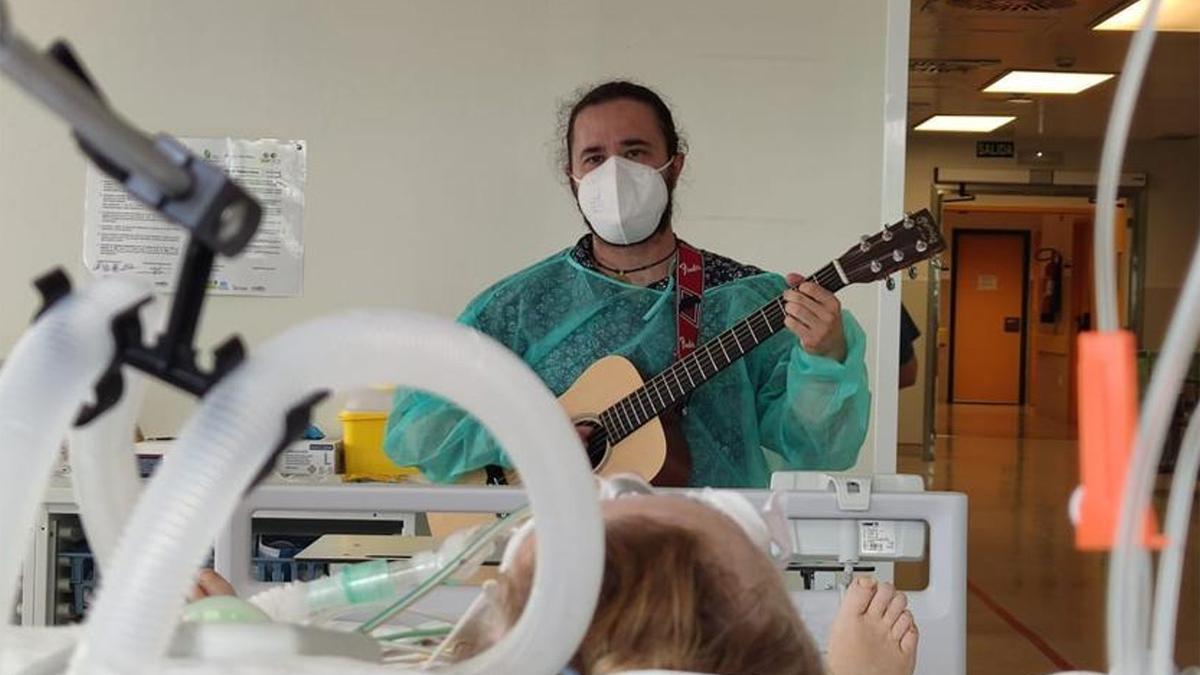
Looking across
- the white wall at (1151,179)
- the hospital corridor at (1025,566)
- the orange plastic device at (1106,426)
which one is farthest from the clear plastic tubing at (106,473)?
the white wall at (1151,179)

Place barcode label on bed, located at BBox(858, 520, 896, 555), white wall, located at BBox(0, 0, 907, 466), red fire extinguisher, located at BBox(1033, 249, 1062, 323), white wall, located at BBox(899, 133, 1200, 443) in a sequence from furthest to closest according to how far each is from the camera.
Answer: red fire extinguisher, located at BBox(1033, 249, 1062, 323) → white wall, located at BBox(899, 133, 1200, 443) → white wall, located at BBox(0, 0, 907, 466) → barcode label on bed, located at BBox(858, 520, 896, 555)

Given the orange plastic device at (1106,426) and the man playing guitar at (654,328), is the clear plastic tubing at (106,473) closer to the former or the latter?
the orange plastic device at (1106,426)

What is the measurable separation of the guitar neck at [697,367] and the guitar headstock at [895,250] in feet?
0.12

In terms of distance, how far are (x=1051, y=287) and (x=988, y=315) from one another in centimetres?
142

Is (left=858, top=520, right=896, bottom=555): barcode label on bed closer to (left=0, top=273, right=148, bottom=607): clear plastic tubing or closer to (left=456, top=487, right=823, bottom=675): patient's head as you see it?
(left=456, top=487, right=823, bottom=675): patient's head

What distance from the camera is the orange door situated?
1359cm

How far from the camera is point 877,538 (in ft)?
4.41

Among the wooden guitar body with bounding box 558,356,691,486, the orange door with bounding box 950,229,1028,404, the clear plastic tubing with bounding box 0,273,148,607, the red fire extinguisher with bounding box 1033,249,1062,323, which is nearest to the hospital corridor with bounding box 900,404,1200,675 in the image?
the wooden guitar body with bounding box 558,356,691,486

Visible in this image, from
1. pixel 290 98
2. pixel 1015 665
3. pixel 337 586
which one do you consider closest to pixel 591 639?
pixel 337 586

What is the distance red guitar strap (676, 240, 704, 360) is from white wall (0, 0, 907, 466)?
37cm

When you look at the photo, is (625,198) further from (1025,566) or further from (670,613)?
(1025,566)

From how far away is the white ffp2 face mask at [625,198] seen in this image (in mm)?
2473

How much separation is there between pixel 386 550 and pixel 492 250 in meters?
1.40

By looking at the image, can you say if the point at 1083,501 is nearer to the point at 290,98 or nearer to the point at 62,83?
the point at 62,83
